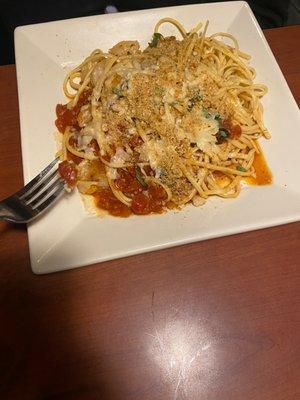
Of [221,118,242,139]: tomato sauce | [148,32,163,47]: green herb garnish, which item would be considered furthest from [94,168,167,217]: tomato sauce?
[148,32,163,47]: green herb garnish

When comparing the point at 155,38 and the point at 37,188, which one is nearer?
the point at 37,188

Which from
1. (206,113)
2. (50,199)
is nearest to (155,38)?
(206,113)

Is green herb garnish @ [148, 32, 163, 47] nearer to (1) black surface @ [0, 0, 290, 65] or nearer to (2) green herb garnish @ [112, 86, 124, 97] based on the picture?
(2) green herb garnish @ [112, 86, 124, 97]

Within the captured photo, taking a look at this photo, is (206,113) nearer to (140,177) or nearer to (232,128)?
(232,128)

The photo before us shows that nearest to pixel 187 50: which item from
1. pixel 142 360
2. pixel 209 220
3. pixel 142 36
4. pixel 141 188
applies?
pixel 142 36

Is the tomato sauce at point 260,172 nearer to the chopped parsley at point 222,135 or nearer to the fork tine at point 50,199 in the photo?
the chopped parsley at point 222,135

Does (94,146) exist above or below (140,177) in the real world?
above
